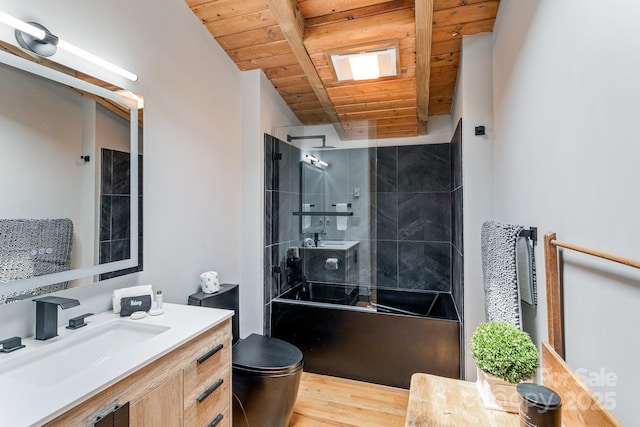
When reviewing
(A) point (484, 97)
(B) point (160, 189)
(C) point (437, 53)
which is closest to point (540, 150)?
(A) point (484, 97)

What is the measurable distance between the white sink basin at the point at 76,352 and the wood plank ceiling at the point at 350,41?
1976 mm

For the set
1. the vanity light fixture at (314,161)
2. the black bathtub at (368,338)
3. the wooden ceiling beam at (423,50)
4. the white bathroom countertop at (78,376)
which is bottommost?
the black bathtub at (368,338)

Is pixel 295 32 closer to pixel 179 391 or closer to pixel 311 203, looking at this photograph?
pixel 311 203

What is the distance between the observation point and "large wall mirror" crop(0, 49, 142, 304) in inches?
47.0

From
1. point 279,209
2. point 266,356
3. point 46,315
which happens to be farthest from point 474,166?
point 46,315

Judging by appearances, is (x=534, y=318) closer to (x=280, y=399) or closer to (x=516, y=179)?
(x=516, y=179)

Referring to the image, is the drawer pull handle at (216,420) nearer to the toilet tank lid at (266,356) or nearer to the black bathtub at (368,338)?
the toilet tank lid at (266,356)

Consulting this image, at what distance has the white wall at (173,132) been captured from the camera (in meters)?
1.48

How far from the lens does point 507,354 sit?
109cm

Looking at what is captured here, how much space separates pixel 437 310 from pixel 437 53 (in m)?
2.31

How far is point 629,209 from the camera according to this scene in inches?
29.6

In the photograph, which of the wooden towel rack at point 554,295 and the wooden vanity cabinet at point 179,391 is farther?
the wooden towel rack at point 554,295

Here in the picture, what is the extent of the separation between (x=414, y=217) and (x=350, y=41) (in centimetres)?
201

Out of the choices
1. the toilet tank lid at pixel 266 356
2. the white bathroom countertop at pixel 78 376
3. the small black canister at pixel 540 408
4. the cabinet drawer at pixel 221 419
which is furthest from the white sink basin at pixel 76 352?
the small black canister at pixel 540 408
